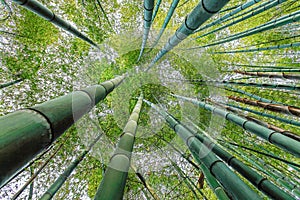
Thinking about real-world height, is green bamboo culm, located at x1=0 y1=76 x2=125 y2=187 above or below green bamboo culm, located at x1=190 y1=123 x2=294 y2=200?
above

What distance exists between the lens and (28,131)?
2.10 ft

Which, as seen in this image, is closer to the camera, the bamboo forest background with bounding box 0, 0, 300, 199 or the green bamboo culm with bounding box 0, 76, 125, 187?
the green bamboo culm with bounding box 0, 76, 125, 187

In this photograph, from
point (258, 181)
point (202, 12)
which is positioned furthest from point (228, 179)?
point (202, 12)

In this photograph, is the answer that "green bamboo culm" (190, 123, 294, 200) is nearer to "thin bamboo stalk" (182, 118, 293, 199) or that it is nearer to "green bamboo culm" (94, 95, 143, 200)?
"thin bamboo stalk" (182, 118, 293, 199)

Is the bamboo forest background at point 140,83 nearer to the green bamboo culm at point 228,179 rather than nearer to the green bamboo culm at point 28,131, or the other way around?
the green bamboo culm at point 228,179

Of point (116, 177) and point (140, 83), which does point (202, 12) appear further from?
point (140, 83)

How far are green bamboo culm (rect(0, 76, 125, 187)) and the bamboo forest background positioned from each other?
2.34 meters

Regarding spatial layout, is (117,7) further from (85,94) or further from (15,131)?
(15,131)

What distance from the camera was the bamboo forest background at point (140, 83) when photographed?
3.81 metres

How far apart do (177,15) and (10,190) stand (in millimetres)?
6063

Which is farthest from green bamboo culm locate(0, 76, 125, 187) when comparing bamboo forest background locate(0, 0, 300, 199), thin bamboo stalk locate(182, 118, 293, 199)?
bamboo forest background locate(0, 0, 300, 199)

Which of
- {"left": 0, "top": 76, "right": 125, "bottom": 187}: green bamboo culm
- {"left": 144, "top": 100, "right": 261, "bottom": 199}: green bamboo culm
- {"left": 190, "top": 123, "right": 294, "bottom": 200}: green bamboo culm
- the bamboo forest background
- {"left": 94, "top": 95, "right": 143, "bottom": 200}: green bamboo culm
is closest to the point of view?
{"left": 0, "top": 76, "right": 125, "bottom": 187}: green bamboo culm

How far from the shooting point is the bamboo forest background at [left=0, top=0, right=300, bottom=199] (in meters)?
3.81

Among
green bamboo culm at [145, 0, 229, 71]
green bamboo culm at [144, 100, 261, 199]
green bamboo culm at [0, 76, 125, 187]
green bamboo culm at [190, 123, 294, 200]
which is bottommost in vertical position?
green bamboo culm at [190, 123, 294, 200]
